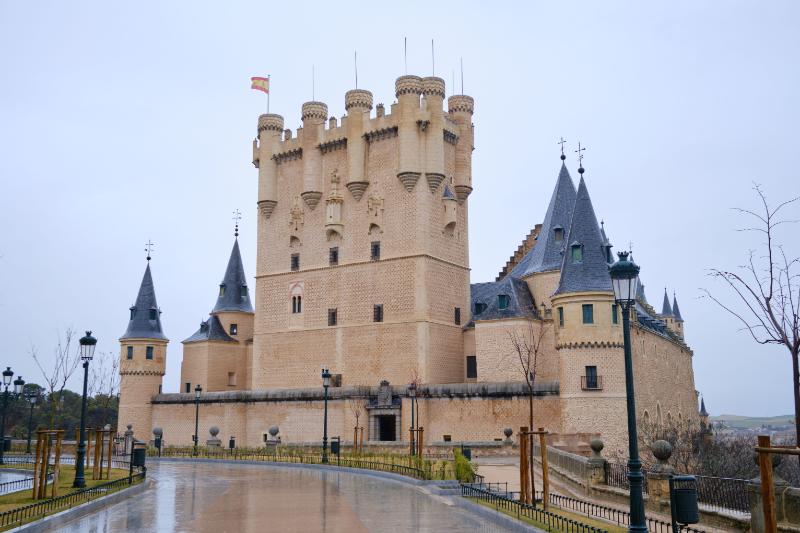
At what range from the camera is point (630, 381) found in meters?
11.0

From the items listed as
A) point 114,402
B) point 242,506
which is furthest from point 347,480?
point 114,402

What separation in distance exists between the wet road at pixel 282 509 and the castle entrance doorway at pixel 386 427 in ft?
58.8

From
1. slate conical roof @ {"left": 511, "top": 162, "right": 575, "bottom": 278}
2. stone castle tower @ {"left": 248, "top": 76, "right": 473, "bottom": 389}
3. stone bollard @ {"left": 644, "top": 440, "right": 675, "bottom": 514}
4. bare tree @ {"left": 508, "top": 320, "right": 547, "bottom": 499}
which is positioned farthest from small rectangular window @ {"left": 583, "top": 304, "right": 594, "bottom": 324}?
stone bollard @ {"left": 644, "top": 440, "right": 675, "bottom": 514}

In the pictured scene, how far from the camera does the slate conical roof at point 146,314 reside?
51.8m

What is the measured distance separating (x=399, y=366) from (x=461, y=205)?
10824mm

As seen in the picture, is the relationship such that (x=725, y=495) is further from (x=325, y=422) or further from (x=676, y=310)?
(x=676, y=310)

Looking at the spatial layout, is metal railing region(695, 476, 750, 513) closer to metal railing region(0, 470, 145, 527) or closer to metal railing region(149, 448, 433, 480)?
metal railing region(149, 448, 433, 480)

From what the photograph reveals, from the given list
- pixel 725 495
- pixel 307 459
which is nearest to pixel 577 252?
pixel 307 459

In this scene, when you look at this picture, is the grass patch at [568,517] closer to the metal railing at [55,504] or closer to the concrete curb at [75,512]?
the concrete curb at [75,512]

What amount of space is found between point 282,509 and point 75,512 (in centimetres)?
396

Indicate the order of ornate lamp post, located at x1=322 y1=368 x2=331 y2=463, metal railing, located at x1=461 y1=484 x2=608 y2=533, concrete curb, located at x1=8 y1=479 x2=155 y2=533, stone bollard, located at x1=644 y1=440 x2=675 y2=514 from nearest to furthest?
metal railing, located at x1=461 y1=484 x2=608 y2=533
concrete curb, located at x1=8 y1=479 x2=155 y2=533
stone bollard, located at x1=644 y1=440 x2=675 y2=514
ornate lamp post, located at x1=322 y1=368 x2=331 y2=463

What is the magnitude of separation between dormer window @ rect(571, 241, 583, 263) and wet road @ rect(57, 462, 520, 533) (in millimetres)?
16359

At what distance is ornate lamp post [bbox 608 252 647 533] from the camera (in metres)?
10.2

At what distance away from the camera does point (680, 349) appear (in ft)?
177
